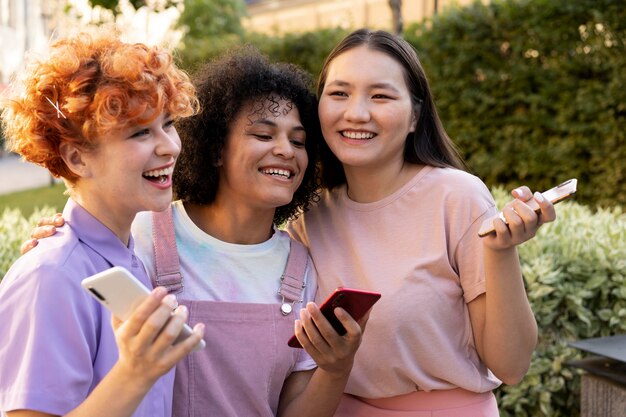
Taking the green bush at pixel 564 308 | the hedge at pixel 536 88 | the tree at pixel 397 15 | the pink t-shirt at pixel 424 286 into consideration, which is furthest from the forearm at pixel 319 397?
the hedge at pixel 536 88

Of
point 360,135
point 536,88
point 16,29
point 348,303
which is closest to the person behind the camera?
point 348,303

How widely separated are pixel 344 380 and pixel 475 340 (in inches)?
15.9

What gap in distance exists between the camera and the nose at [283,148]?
7.07 feet

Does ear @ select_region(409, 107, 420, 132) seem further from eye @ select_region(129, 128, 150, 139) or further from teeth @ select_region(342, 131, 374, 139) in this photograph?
eye @ select_region(129, 128, 150, 139)

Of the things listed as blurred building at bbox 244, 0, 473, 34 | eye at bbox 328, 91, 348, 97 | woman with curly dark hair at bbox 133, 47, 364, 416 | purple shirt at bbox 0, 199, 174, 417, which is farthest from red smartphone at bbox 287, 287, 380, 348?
blurred building at bbox 244, 0, 473, 34

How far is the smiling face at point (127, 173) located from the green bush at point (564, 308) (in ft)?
7.05

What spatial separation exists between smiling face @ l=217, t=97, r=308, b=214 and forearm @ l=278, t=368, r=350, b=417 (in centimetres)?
49

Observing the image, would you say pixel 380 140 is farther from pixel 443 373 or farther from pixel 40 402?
pixel 40 402

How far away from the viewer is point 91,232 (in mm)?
1622

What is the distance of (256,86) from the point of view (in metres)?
2.23

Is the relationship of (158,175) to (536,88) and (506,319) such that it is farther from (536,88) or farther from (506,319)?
(536,88)

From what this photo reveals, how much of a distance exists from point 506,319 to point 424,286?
23 cm

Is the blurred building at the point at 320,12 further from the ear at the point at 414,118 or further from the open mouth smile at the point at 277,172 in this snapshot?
the open mouth smile at the point at 277,172

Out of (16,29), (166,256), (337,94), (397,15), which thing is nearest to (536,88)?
(397,15)
